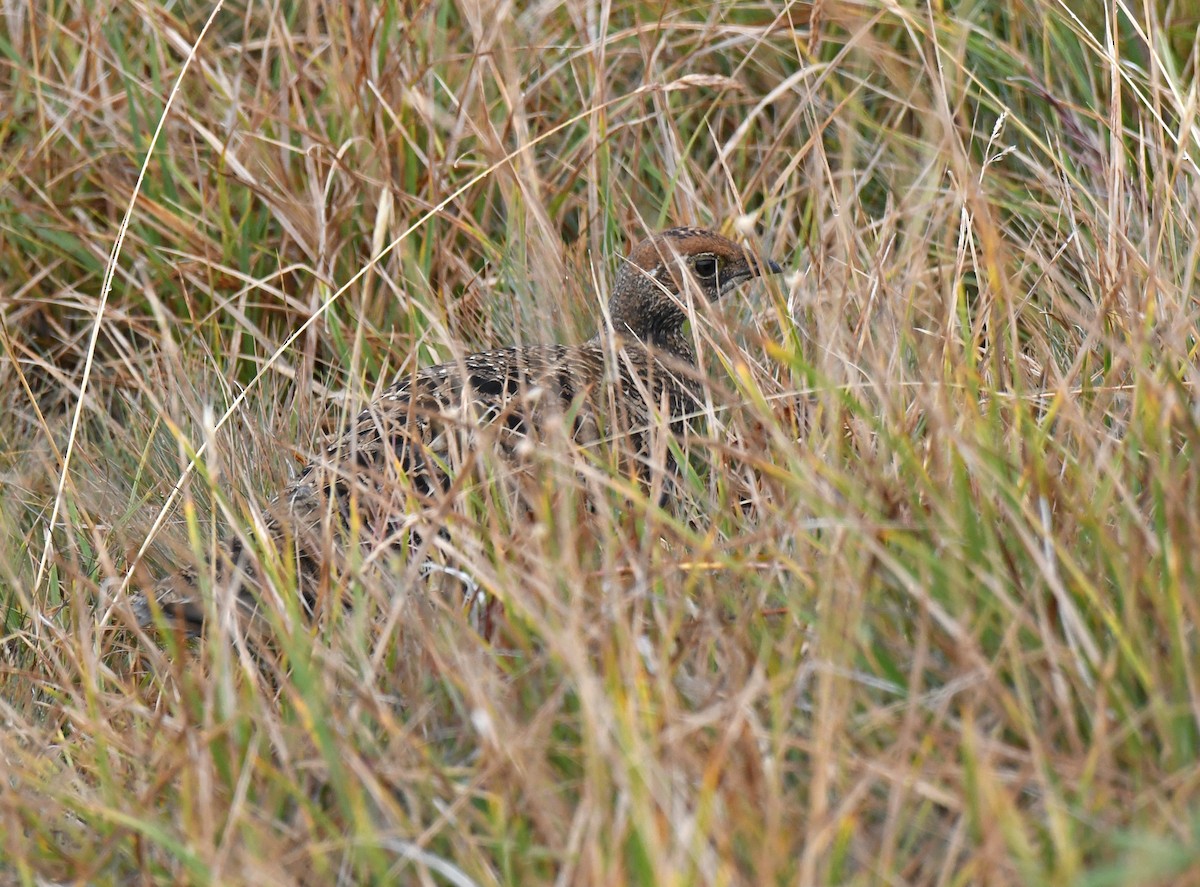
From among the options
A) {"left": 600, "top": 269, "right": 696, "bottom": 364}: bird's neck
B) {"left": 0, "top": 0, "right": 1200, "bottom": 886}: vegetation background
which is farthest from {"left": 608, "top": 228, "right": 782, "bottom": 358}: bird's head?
{"left": 0, "top": 0, "right": 1200, "bottom": 886}: vegetation background

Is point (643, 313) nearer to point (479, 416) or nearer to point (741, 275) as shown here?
point (741, 275)

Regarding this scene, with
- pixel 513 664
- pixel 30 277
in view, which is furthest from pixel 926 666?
pixel 30 277

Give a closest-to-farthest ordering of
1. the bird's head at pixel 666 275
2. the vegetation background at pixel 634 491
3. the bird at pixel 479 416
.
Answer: the vegetation background at pixel 634 491
the bird at pixel 479 416
the bird's head at pixel 666 275

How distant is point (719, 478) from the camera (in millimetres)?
2988

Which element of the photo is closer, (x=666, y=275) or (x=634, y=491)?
(x=634, y=491)

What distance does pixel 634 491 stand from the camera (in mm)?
2523

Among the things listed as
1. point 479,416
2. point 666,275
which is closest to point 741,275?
point 666,275

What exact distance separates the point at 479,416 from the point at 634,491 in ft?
3.58

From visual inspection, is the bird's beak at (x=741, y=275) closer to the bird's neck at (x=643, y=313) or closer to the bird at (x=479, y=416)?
the bird at (x=479, y=416)

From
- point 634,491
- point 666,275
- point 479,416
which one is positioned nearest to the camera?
point 634,491

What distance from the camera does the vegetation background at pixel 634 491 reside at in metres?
2.10

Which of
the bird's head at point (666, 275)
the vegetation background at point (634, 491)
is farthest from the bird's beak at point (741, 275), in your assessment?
the vegetation background at point (634, 491)

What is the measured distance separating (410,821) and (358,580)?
0.60 m

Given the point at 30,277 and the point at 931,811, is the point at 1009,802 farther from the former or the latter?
the point at 30,277
